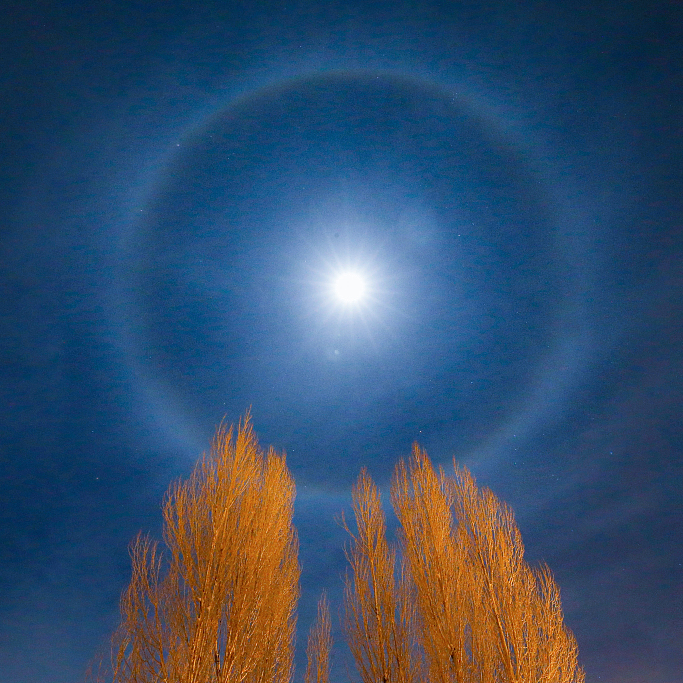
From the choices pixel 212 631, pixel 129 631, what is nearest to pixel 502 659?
pixel 212 631

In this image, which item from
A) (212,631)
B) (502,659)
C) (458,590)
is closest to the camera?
(212,631)

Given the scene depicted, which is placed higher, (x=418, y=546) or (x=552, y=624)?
(x=418, y=546)

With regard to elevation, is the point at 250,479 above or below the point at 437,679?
above

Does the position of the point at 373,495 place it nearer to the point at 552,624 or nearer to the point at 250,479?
the point at 250,479

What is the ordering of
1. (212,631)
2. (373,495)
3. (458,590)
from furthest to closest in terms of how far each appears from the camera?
(373,495)
(458,590)
(212,631)

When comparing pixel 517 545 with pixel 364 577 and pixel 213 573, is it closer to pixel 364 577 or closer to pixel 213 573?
pixel 364 577

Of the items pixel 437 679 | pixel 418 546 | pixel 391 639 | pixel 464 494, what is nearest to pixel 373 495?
pixel 418 546

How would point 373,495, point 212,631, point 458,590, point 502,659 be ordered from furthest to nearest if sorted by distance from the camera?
1. point 373,495
2. point 458,590
3. point 502,659
4. point 212,631

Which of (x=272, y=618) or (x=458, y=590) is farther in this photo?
(x=272, y=618)

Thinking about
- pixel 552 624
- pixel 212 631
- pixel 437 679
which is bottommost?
pixel 437 679
